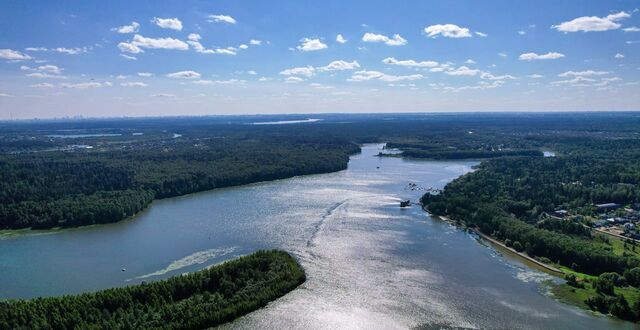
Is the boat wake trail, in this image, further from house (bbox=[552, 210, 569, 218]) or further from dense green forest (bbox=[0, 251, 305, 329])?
house (bbox=[552, 210, 569, 218])

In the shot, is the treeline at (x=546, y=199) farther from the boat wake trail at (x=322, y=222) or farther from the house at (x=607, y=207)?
the boat wake trail at (x=322, y=222)

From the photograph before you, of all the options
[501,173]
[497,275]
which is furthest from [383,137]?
[497,275]

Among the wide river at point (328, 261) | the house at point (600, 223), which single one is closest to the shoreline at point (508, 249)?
the wide river at point (328, 261)

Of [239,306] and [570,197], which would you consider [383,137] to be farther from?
[239,306]

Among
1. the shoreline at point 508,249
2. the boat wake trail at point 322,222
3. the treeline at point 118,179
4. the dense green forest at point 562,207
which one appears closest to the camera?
the dense green forest at point 562,207

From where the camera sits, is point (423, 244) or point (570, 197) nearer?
point (423, 244)

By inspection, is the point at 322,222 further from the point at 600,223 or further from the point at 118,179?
the point at 118,179

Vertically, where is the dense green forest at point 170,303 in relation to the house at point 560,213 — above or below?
above
